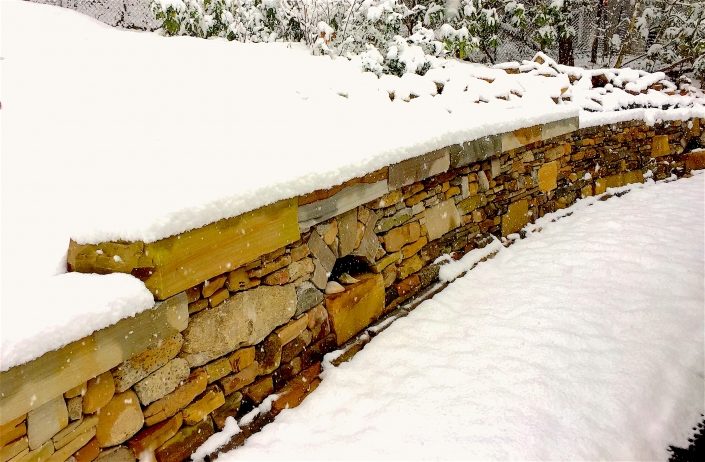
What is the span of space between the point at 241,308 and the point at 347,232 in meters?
Result: 0.88

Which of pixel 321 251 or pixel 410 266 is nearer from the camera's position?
pixel 321 251

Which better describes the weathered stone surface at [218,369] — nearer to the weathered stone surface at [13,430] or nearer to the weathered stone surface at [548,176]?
the weathered stone surface at [13,430]

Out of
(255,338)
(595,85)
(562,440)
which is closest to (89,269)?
(255,338)

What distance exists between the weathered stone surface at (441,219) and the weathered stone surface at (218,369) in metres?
1.93

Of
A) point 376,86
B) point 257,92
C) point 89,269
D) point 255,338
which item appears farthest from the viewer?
point 376,86

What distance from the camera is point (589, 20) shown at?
40.9 ft

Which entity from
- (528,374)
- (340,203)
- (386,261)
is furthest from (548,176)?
(340,203)

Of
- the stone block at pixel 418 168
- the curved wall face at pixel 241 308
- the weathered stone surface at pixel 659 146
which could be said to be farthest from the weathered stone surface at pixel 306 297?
the weathered stone surface at pixel 659 146

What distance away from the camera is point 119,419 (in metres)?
1.71

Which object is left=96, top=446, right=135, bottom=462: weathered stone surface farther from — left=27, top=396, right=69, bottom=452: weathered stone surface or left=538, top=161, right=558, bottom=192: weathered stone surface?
left=538, top=161, right=558, bottom=192: weathered stone surface

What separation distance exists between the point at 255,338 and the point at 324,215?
2.47 ft

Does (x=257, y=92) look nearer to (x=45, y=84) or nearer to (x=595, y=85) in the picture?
(x=45, y=84)

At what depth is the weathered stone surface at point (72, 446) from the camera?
151cm

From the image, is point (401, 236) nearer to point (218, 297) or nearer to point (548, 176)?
point (218, 297)
